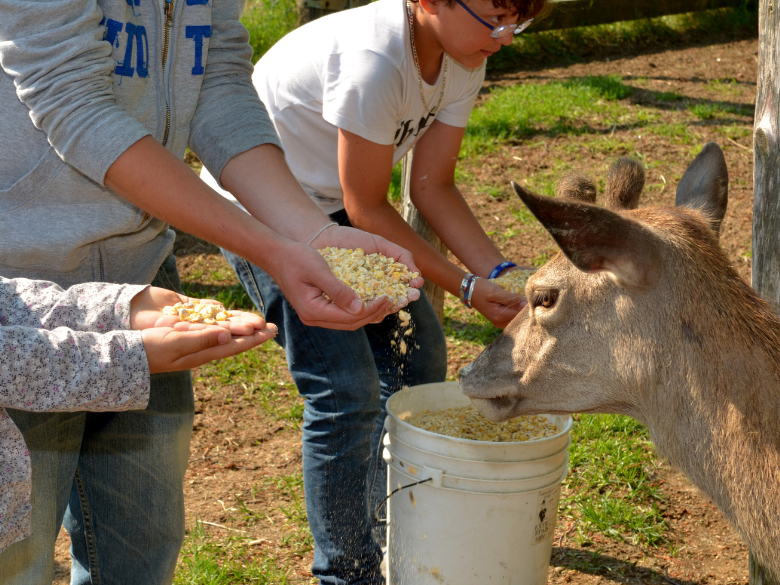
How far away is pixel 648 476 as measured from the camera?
13.8 ft

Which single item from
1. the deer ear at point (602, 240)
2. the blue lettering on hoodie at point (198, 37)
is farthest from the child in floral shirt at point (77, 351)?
the deer ear at point (602, 240)

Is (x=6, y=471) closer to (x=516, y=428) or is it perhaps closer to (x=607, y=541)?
(x=516, y=428)

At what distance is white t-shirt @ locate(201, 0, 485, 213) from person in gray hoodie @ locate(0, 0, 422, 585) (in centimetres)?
47

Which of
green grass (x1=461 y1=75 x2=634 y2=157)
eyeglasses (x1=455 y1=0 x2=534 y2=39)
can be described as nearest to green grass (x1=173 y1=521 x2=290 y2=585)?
eyeglasses (x1=455 y1=0 x2=534 y2=39)

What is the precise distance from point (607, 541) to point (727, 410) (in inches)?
64.7

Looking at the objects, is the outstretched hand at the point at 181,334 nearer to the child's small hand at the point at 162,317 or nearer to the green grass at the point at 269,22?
the child's small hand at the point at 162,317

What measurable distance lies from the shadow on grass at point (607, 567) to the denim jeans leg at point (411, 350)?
871mm

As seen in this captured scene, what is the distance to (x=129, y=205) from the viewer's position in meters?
2.38

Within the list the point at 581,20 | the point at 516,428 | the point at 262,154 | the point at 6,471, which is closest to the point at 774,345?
the point at 516,428

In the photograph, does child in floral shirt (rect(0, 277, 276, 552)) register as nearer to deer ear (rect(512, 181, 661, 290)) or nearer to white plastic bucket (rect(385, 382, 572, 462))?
deer ear (rect(512, 181, 661, 290))

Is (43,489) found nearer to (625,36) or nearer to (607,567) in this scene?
(607,567)

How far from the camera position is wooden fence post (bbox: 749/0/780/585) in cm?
298

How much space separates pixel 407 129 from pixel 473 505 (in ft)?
4.99

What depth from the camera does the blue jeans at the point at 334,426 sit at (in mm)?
3068
